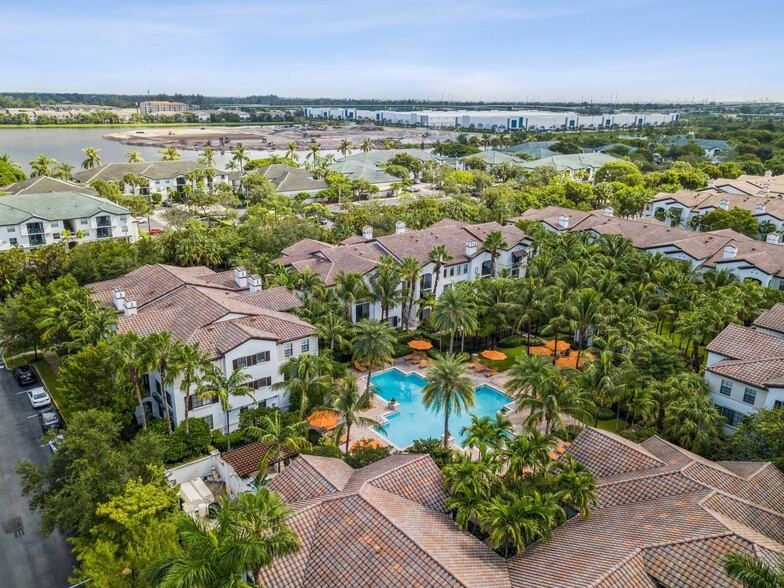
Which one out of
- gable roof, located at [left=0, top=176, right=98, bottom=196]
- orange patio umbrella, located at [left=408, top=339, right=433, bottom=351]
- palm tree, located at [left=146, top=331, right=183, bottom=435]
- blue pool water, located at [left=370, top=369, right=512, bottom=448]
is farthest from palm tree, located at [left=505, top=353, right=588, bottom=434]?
gable roof, located at [left=0, top=176, right=98, bottom=196]

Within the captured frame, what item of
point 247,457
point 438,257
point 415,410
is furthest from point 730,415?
point 247,457

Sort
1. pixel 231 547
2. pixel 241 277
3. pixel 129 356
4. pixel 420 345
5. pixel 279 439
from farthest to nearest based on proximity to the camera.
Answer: pixel 241 277
pixel 420 345
pixel 129 356
pixel 279 439
pixel 231 547

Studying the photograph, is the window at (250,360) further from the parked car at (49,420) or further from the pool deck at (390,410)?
the parked car at (49,420)

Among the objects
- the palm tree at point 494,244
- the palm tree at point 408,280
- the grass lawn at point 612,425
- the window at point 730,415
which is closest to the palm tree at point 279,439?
the palm tree at point 408,280

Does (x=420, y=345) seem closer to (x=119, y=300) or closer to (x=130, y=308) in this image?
(x=130, y=308)

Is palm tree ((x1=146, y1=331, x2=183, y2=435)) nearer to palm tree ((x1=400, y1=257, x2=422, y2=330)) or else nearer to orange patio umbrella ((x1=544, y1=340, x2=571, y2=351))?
palm tree ((x1=400, y1=257, x2=422, y2=330))

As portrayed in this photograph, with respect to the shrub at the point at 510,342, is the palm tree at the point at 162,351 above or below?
above
